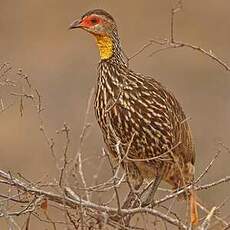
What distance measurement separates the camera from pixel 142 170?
612 cm

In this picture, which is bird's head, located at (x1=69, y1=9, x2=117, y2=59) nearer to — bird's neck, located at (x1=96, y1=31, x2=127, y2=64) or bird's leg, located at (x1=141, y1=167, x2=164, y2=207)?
bird's neck, located at (x1=96, y1=31, x2=127, y2=64)

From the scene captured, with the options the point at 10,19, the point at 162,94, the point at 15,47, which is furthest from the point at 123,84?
the point at 10,19

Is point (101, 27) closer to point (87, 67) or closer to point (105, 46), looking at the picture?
point (105, 46)

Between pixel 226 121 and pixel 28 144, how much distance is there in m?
1.92

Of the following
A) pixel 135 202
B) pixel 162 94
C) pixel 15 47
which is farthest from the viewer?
pixel 15 47

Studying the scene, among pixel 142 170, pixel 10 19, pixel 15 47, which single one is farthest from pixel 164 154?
pixel 10 19

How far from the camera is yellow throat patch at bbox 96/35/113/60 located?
614 cm

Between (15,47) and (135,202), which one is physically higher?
(15,47)

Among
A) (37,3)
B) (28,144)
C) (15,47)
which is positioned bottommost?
(28,144)

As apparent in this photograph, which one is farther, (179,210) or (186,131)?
(179,210)

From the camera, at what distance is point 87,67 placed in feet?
49.5

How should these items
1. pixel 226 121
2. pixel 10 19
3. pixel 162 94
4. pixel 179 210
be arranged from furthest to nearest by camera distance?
pixel 10 19
pixel 226 121
pixel 179 210
pixel 162 94

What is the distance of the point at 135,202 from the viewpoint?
5742 millimetres

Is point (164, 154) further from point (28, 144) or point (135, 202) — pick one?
point (28, 144)
